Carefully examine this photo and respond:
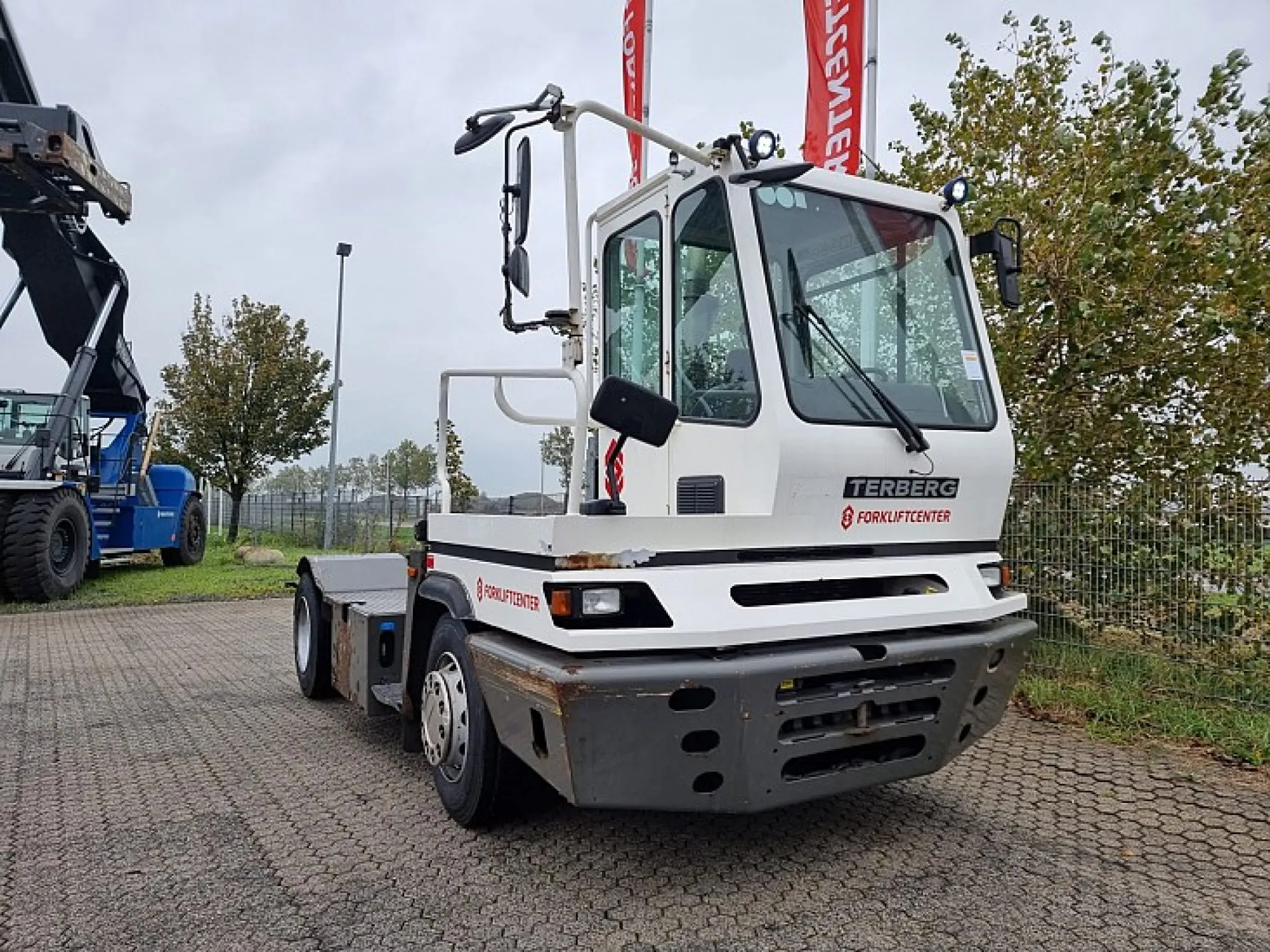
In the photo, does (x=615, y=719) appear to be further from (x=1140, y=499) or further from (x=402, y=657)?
(x=1140, y=499)

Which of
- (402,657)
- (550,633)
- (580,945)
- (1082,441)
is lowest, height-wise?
(580,945)

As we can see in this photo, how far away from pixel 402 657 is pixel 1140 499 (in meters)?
5.02

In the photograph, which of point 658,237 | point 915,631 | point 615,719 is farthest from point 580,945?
point 658,237

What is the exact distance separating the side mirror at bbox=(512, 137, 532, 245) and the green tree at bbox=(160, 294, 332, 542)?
21011mm

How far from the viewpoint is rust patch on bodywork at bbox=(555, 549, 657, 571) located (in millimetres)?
3230

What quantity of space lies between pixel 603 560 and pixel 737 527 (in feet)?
1.84

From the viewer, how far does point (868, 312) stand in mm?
4109

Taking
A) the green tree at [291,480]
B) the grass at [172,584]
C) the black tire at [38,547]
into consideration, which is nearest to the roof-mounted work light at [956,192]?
the grass at [172,584]

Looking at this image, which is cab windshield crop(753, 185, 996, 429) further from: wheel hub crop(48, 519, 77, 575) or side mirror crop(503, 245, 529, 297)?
wheel hub crop(48, 519, 77, 575)

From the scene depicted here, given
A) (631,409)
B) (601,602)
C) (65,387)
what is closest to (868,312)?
(631,409)

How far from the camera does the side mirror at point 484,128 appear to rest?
3.76 m

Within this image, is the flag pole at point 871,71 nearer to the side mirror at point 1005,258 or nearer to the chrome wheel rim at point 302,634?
the side mirror at point 1005,258

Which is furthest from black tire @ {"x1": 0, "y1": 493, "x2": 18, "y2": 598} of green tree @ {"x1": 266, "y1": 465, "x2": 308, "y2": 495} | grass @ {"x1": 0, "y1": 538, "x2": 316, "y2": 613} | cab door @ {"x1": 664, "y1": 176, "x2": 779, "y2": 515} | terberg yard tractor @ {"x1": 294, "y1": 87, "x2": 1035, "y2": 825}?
green tree @ {"x1": 266, "y1": 465, "x2": 308, "y2": 495}

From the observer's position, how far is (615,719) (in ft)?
10.1
